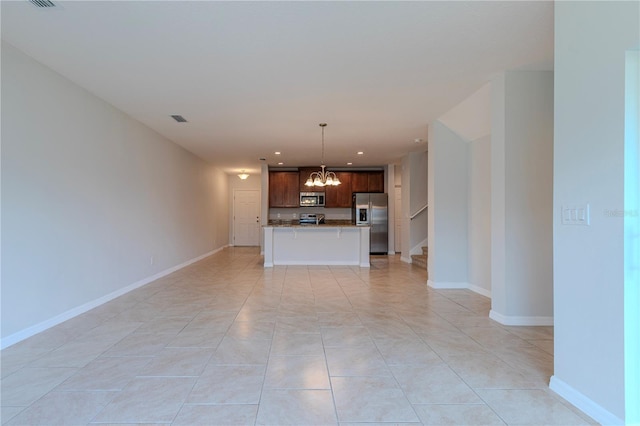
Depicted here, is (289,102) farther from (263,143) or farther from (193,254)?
(193,254)

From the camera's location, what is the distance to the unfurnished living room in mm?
1842

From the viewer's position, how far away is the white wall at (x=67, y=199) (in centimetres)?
287

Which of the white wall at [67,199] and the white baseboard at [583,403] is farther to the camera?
the white wall at [67,199]

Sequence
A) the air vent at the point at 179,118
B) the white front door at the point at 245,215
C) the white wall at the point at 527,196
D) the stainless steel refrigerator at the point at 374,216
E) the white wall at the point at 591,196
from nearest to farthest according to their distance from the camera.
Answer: the white wall at the point at 591,196, the white wall at the point at 527,196, the air vent at the point at 179,118, the stainless steel refrigerator at the point at 374,216, the white front door at the point at 245,215

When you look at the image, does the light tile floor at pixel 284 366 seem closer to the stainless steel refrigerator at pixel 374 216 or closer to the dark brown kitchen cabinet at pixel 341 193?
the stainless steel refrigerator at pixel 374 216

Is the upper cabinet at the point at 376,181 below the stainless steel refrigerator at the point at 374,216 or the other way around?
the other way around

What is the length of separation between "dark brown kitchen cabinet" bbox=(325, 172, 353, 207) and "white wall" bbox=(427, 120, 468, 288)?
4.81 m

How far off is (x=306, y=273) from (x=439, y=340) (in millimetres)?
3593

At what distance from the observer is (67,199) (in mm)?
3535

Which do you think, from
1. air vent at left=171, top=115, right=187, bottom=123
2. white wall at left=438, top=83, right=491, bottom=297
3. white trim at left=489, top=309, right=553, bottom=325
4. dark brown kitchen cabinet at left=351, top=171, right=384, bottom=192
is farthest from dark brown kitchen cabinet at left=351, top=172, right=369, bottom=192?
white trim at left=489, top=309, right=553, bottom=325

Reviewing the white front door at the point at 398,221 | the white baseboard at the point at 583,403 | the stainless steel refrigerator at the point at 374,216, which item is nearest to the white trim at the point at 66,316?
the white baseboard at the point at 583,403

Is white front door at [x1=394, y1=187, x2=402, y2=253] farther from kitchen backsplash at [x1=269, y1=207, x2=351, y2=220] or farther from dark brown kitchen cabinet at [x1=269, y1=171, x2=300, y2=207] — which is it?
dark brown kitchen cabinet at [x1=269, y1=171, x2=300, y2=207]

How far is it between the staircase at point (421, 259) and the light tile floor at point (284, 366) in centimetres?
264

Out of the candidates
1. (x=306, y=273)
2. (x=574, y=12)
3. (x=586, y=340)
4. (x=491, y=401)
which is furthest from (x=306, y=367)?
(x=306, y=273)
